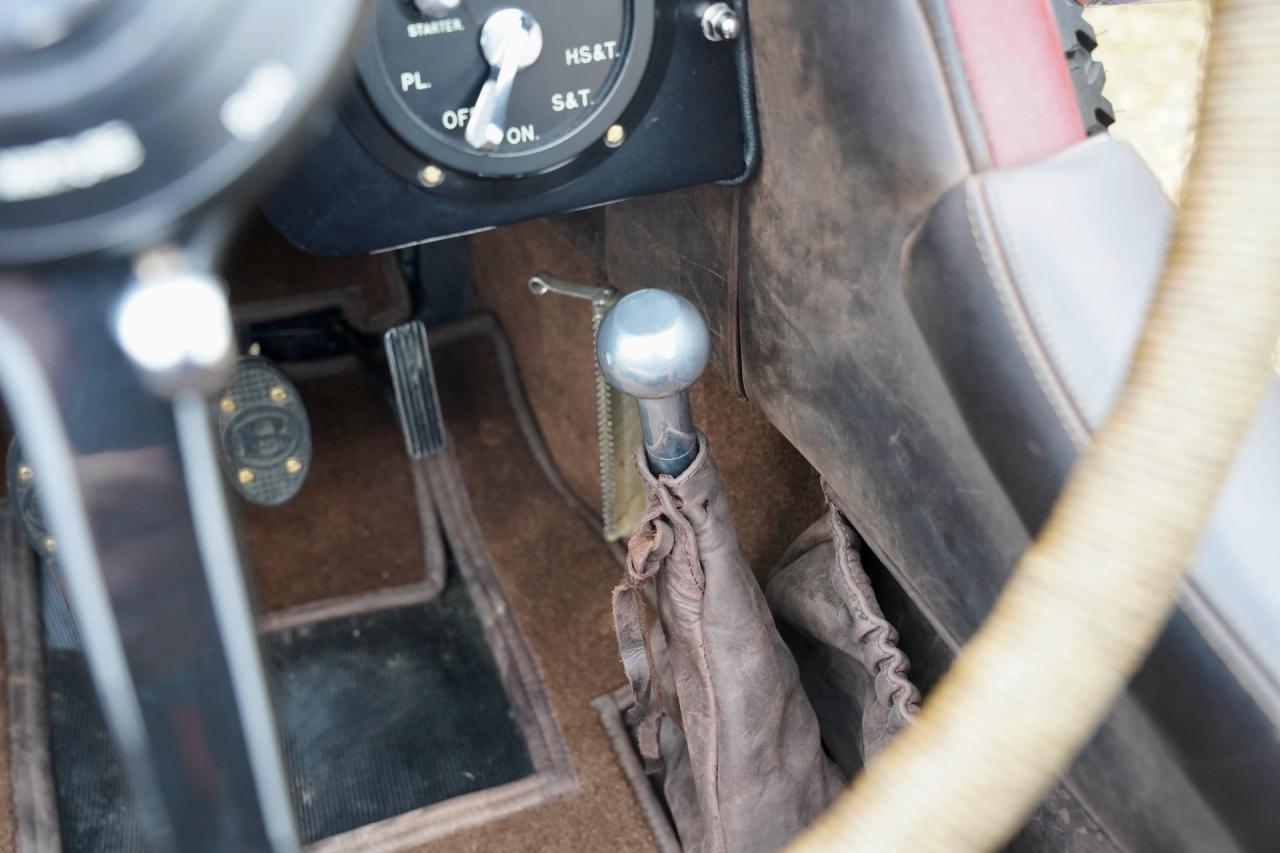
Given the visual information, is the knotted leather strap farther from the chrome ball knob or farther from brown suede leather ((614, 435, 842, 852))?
the chrome ball knob

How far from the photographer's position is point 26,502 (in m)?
1.13

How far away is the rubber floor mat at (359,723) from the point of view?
109 cm

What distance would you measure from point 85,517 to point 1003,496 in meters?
0.44

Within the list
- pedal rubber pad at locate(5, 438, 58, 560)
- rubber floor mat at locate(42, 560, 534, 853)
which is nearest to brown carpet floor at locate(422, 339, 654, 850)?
rubber floor mat at locate(42, 560, 534, 853)

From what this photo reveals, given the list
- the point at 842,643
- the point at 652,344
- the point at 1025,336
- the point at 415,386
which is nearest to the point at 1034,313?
the point at 1025,336

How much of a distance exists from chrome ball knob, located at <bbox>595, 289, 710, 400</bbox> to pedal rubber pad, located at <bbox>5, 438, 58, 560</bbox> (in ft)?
2.45

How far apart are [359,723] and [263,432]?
349 millimetres

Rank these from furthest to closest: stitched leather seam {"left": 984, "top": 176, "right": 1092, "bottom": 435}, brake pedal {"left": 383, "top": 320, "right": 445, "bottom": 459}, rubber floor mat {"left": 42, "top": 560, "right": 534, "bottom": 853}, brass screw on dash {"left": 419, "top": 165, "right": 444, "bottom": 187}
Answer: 1. brake pedal {"left": 383, "top": 320, "right": 445, "bottom": 459}
2. rubber floor mat {"left": 42, "top": 560, "right": 534, "bottom": 853}
3. brass screw on dash {"left": 419, "top": 165, "right": 444, "bottom": 187}
4. stitched leather seam {"left": 984, "top": 176, "right": 1092, "bottom": 435}

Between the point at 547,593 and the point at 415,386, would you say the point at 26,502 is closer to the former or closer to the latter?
the point at 415,386

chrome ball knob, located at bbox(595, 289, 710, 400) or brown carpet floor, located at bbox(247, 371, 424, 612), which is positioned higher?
chrome ball knob, located at bbox(595, 289, 710, 400)

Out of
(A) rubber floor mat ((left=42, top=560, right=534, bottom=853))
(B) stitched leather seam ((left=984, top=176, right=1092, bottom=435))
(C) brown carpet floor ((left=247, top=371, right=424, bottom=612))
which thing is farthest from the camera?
(C) brown carpet floor ((left=247, top=371, right=424, bottom=612))

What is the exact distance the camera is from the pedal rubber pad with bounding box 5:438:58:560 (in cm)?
112

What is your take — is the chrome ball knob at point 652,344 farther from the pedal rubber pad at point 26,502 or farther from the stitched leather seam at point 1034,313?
the pedal rubber pad at point 26,502

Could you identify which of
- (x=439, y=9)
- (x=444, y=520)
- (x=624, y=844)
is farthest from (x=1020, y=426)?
(x=444, y=520)
